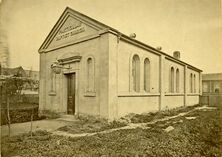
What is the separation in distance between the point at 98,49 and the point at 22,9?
3.76 metres

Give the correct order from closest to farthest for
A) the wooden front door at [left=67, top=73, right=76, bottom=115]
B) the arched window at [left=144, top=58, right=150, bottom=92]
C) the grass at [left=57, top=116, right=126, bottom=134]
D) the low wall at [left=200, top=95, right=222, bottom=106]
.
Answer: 1. the grass at [left=57, top=116, right=126, bottom=134]
2. the wooden front door at [left=67, top=73, right=76, bottom=115]
3. the arched window at [left=144, top=58, right=150, bottom=92]
4. the low wall at [left=200, top=95, right=222, bottom=106]

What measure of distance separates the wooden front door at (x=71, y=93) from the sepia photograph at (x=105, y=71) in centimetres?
6

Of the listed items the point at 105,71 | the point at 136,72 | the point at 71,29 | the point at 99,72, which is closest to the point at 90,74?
the point at 99,72

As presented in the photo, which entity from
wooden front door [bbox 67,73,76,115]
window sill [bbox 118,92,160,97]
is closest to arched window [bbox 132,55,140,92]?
window sill [bbox 118,92,160,97]

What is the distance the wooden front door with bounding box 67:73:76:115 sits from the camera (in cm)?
1017

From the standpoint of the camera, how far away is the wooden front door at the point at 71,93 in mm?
10172

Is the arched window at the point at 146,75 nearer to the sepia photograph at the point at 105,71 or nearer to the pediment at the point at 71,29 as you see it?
the sepia photograph at the point at 105,71

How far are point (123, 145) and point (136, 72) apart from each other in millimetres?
5999

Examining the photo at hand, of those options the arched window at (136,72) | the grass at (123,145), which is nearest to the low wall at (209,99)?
the arched window at (136,72)

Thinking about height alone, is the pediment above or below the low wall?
above

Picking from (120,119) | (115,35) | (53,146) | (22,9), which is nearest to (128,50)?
(115,35)

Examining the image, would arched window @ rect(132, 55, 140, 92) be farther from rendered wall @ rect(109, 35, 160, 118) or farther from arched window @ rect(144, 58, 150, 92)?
arched window @ rect(144, 58, 150, 92)

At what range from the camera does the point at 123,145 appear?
201 inches

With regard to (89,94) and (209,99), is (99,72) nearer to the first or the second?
(89,94)
